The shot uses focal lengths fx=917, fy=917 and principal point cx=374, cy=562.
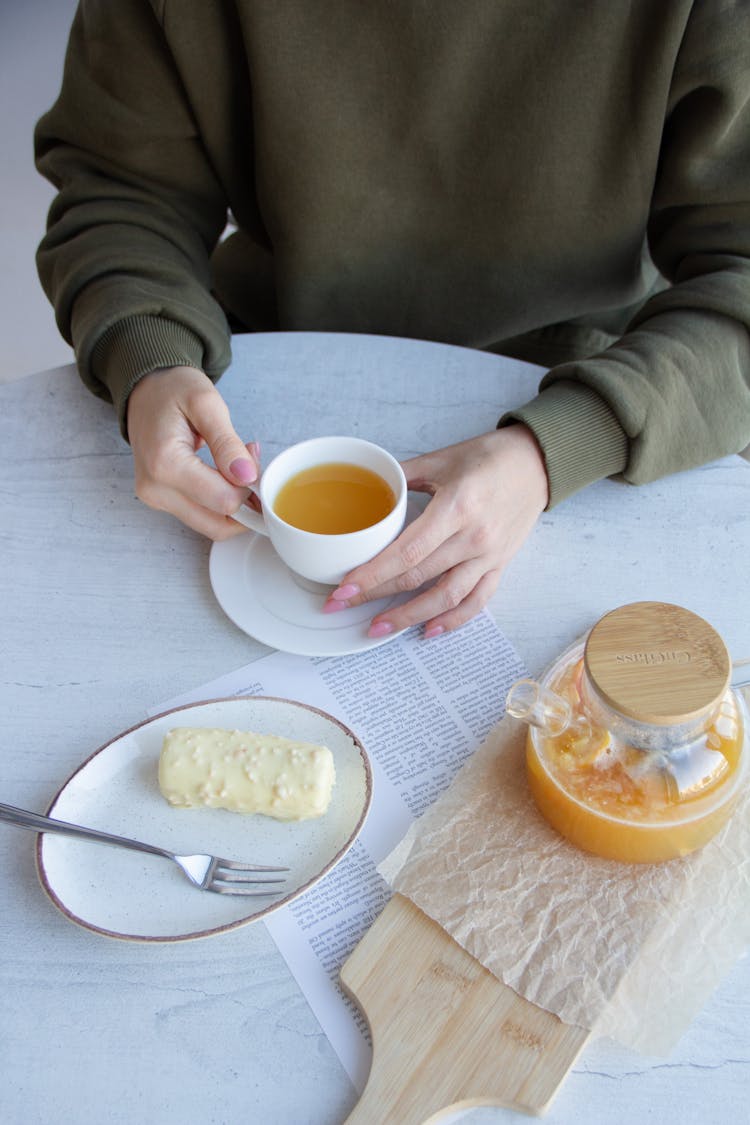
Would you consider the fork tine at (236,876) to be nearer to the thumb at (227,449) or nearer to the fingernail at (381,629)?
the fingernail at (381,629)

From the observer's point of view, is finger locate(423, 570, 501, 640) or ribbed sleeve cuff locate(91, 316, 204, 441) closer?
finger locate(423, 570, 501, 640)

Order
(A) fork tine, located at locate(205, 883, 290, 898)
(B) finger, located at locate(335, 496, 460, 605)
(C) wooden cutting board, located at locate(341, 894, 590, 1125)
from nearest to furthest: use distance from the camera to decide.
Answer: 1. (C) wooden cutting board, located at locate(341, 894, 590, 1125)
2. (A) fork tine, located at locate(205, 883, 290, 898)
3. (B) finger, located at locate(335, 496, 460, 605)

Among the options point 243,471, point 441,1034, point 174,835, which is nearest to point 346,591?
point 243,471

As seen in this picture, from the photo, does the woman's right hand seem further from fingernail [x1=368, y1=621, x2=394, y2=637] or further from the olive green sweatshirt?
fingernail [x1=368, y1=621, x2=394, y2=637]

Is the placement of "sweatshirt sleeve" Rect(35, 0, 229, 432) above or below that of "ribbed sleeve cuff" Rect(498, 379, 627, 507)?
above

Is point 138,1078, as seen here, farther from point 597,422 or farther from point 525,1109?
point 597,422

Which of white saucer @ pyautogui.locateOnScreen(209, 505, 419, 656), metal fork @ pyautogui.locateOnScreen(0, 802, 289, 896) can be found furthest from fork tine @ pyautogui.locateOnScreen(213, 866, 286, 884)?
white saucer @ pyautogui.locateOnScreen(209, 505, 419, 656)

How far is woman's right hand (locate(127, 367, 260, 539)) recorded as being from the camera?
849 mm

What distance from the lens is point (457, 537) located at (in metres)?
0.86

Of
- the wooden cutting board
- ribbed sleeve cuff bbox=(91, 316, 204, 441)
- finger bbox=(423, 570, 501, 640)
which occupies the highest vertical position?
ribbed sleeve cuff bbox=(91, 316, 204, 441)

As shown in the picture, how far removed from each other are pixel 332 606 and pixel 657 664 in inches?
12.3

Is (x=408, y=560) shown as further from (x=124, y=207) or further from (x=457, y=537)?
(x=124, y=207)

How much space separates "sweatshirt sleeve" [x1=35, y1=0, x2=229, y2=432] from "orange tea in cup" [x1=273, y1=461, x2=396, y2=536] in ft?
0.77

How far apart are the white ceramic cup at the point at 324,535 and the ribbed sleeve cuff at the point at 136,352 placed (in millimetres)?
219
